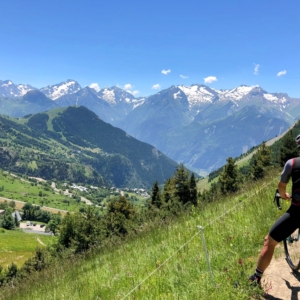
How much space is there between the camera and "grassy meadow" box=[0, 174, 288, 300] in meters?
5.51

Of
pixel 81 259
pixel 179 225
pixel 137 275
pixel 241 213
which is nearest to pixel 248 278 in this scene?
pixel 137 275

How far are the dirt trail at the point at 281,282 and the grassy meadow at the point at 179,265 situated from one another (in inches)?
12.2

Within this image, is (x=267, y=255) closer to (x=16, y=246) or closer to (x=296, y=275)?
(x=296, y=275)

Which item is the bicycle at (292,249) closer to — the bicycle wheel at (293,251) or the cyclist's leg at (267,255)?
the bicycle wheel at (293,251)

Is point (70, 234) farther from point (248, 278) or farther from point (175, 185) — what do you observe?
point (248, 278)

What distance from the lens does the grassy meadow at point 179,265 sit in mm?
5512

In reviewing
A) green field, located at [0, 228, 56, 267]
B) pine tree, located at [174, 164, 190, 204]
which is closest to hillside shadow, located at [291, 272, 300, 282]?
pine tree, located at [174, 164, 190, 204]

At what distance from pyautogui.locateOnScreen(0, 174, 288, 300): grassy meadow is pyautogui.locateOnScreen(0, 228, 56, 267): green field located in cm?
9165

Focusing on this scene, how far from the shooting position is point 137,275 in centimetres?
696

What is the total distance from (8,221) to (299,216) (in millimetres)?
190266

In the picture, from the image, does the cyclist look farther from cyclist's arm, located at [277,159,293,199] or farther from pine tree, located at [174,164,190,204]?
pine tree, located at [174,164,190,204]

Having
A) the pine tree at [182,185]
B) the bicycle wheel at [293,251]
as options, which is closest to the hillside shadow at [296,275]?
the bicycle wheel at [293,251]

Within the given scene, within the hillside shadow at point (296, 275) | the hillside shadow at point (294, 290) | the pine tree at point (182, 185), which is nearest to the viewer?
the hillside shadow at point (294, 290)

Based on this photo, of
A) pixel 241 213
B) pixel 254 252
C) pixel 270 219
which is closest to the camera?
pixel 254 252
